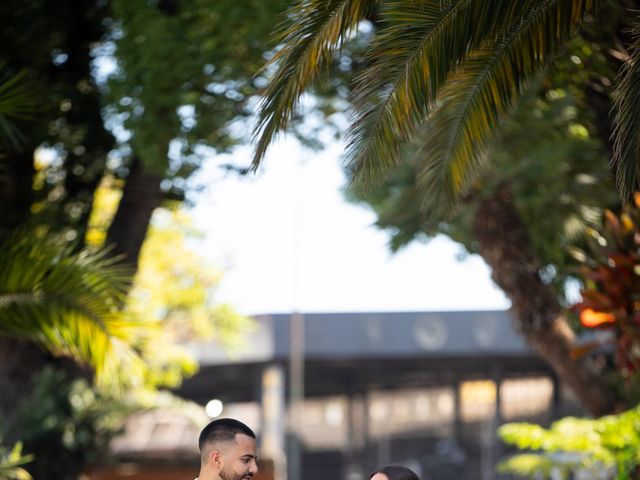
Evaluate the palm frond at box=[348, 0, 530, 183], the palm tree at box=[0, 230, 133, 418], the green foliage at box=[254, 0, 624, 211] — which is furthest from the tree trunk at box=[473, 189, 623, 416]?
the palm frond at box=[348, 0, 530, 183]

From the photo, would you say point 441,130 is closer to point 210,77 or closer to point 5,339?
point 210,77

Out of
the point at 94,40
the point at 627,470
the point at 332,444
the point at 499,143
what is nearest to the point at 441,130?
the point at 627,470

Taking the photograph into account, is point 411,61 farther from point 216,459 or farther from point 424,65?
point 216,459

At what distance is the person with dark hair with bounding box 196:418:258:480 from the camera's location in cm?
586

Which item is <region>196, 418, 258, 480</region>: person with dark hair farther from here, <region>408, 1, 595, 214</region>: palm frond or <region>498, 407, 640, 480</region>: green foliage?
<region>498, 407, 640, 480</region>: green foliage

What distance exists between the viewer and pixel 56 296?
9.02 m

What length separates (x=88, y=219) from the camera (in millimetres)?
16359

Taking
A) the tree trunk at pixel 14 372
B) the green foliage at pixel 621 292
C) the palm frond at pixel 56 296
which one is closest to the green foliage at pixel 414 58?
the palm frond at pixel 56 296

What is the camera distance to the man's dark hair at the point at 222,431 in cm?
593

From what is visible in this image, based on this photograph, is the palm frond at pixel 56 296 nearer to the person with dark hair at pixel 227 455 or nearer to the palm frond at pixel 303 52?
the palm frond at pixel 303 52

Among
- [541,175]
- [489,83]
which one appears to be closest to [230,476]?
[489,83]

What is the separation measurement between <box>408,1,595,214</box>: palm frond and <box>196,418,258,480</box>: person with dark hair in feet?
7.87

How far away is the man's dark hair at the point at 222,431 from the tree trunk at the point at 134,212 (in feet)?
31.1

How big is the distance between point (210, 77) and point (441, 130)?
6808 mm
